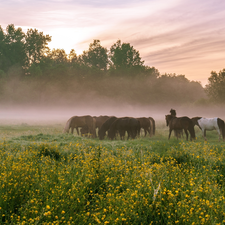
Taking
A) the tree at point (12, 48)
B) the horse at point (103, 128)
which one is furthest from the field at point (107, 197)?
the tree at point (12, 48)

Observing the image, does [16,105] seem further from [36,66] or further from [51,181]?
[51,181]

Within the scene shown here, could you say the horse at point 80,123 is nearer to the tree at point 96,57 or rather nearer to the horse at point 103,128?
the horse at point 103,128

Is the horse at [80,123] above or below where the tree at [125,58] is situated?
below

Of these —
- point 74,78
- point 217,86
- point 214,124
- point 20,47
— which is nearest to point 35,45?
point 20,47

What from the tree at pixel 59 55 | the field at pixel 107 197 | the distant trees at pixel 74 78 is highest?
the tree at pixel 59 55

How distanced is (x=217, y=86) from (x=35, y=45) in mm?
63017

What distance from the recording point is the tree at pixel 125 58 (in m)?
77.9

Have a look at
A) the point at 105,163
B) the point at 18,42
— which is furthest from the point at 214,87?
the point at 18,42

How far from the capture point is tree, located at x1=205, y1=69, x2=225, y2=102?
3588 centimetres

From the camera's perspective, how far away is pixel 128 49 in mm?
79500

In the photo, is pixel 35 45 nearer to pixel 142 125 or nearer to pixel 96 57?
pixel 96 57

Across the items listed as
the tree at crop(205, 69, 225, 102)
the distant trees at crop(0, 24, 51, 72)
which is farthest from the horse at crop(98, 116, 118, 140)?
the distant trees at crop(0, 24, 51, 72)

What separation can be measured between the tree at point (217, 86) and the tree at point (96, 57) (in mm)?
53809

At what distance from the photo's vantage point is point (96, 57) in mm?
84188
